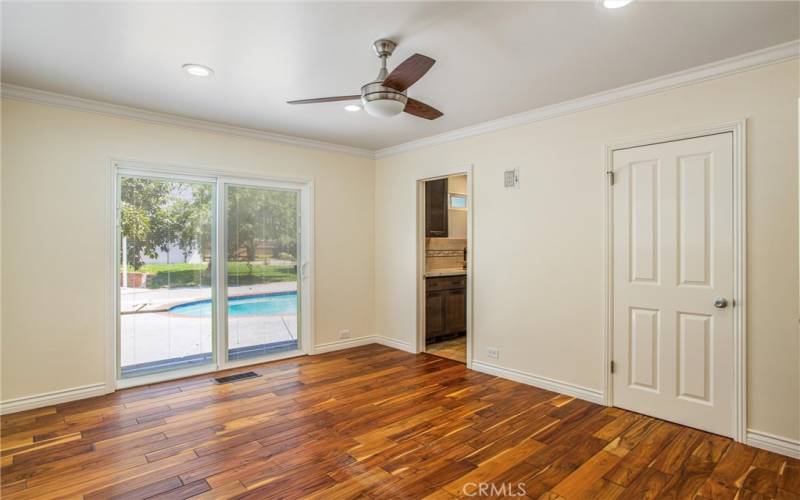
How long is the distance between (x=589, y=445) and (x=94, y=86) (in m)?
4.63

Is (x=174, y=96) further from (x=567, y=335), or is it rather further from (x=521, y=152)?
(x=567, y=335)

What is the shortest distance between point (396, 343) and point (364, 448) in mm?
2717

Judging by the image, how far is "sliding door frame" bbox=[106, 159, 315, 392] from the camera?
3.82 meters

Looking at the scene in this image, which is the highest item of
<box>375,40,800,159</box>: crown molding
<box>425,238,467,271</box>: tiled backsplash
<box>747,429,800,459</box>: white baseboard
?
<box>375,40,800,159</box>: crown molding

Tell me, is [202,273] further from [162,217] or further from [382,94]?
[382,94]

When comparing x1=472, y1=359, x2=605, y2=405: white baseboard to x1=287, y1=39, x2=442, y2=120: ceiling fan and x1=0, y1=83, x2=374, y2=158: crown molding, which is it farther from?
x1=0, y1=83, x2=374, y2=158: crown molding

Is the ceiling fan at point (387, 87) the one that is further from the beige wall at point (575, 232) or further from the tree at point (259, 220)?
the tree at point (259, 220)

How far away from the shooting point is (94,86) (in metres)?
3.31

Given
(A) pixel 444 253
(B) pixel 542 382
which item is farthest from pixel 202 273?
(B) pixel 542 382

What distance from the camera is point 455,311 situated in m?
5.86

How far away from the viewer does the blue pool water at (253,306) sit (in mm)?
4340

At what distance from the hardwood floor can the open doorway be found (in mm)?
1615

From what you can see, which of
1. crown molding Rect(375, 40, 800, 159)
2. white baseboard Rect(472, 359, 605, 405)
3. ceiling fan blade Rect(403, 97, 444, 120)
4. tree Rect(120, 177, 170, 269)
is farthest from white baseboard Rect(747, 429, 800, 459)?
tree Rect(120, 177, 170, 269)

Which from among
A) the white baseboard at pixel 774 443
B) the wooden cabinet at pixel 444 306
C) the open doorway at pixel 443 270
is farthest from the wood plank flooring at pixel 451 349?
the white baseboard at pixel 774 443
